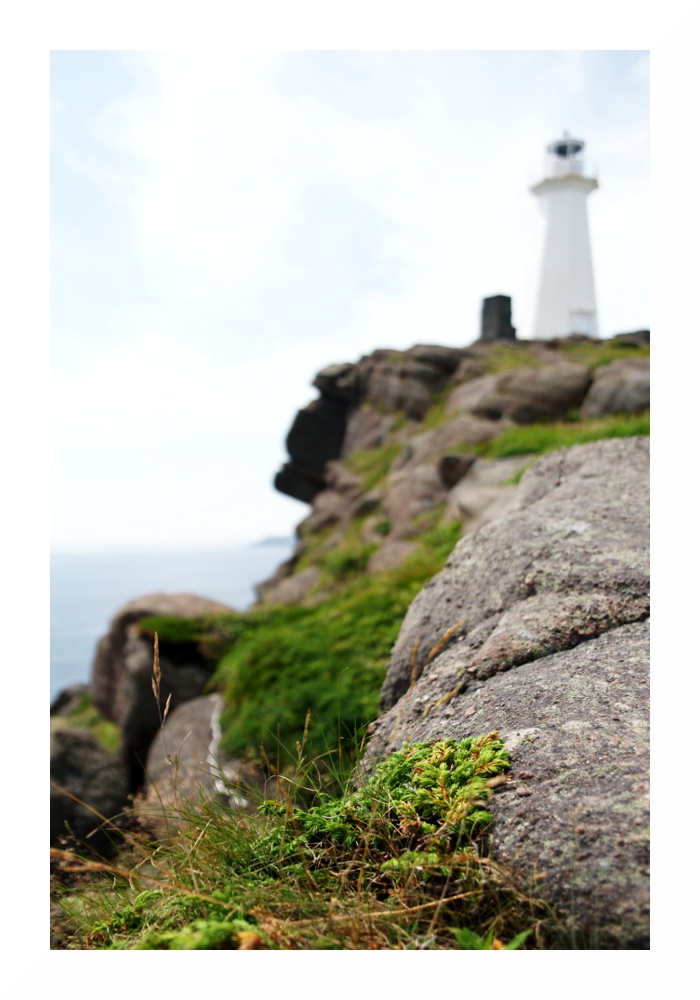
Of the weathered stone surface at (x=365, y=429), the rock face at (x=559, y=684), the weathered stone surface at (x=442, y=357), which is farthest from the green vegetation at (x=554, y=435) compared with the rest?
the weathered stone surface at (x=365, y=429)

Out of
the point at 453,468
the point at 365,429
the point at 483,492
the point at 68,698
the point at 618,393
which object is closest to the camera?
the point at 483,492

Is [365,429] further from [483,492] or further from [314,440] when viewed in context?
[483,492]

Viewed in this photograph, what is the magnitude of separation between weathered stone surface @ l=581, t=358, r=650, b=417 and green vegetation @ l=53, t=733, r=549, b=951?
426 inches

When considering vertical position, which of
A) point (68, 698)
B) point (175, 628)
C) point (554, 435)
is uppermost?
point (554, 435)

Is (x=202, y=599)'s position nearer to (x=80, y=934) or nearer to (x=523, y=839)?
(x=80, y=934)

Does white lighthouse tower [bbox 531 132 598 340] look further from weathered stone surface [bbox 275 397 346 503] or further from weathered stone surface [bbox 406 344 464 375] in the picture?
weathered stone surface [bbox 275 397 346 503]

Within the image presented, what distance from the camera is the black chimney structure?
2550 centimetres

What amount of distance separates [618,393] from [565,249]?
19069 mm

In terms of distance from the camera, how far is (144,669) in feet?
35.1

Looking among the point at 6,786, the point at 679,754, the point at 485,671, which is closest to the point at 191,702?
the point at 6,786

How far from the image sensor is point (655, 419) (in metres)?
3.69

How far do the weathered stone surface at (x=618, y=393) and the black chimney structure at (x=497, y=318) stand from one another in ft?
38.3

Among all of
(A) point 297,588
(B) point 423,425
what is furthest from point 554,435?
(B) point 423,425

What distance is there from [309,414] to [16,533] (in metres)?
19.3
